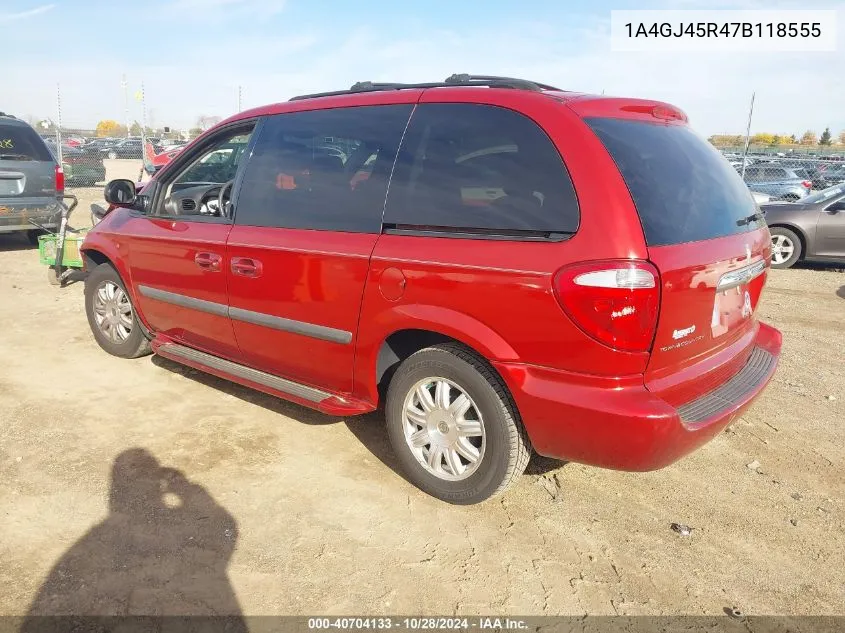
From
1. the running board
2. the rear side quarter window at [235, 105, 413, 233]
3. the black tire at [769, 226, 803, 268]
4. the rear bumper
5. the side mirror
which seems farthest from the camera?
the black tire at [769, 226, 803, 268]

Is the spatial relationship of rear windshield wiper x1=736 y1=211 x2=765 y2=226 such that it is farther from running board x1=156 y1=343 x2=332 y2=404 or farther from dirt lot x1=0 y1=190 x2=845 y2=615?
running board x1=156 y1=343 x2=332 y2=404

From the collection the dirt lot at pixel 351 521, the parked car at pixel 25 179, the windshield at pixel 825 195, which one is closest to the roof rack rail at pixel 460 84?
the dirt lot at pixel 351 521

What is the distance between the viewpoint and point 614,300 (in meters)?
2.31

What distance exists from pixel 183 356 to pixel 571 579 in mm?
2712

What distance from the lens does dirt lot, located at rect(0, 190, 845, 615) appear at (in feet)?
7.95

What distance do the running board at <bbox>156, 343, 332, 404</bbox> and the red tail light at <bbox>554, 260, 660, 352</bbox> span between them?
1.46m

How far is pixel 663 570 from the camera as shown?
2.60 meters

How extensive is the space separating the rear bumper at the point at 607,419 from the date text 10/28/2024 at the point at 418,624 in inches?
27.2

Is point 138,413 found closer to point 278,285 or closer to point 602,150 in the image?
point 278,285

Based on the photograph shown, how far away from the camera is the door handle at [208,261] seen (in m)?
3.64

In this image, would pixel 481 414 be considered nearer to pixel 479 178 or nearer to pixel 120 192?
pixel 479 178

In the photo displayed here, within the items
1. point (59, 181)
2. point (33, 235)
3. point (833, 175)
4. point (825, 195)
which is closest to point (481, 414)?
point (59, 181)

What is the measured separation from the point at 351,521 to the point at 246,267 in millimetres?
1495

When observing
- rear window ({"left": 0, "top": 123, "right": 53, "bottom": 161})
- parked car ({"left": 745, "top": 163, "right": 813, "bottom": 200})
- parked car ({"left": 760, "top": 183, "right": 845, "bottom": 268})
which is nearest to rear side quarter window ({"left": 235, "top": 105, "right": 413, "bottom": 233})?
Answer: rear window ({"left": 0, "top": 123, "right": 53, "bottom": 161})
